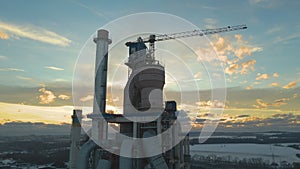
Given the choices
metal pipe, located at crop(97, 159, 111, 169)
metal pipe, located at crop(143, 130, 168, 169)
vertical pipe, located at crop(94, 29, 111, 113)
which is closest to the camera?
metal pipe, located at crop(143, 130, 168, 169)

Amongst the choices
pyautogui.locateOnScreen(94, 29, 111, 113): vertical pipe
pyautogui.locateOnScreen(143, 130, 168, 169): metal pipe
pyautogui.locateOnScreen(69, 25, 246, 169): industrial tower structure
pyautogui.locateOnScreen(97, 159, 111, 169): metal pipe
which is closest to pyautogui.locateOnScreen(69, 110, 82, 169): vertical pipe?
pyautogui.locateOnScreen(69, 25, 246, 169): industrial tower structure

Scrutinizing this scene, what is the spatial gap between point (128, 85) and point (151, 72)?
16.7ft

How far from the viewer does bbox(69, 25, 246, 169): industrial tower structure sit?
32.2 m

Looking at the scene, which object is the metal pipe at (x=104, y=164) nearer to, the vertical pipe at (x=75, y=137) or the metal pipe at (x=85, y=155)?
the metal pipe at (x=85, y=155)

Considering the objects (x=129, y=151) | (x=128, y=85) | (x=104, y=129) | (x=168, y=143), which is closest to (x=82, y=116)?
(x=104, y=129)

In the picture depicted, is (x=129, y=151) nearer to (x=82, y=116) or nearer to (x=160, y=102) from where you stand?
(x=160, y=102)

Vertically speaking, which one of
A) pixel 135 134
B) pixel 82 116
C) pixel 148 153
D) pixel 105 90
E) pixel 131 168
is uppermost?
pixel 105 90

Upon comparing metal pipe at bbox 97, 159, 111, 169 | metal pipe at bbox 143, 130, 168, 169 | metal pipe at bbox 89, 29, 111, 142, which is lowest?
metal pipe at bbox 97, 159, 111, 169

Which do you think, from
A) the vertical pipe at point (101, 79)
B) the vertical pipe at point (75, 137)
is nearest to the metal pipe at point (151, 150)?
the vertical pipe at point (101, 79)

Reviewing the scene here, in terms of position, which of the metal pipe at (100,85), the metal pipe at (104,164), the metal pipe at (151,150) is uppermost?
the metal pipe at (100,85)

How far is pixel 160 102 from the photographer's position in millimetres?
36781

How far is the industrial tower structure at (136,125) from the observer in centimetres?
3225

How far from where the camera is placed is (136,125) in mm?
33844

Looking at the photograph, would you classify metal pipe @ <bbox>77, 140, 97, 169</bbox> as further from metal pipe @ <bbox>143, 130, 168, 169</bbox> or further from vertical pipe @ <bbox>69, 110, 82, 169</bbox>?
metal pipe @ <bbox>143, 130, 168, 169</bbox>
